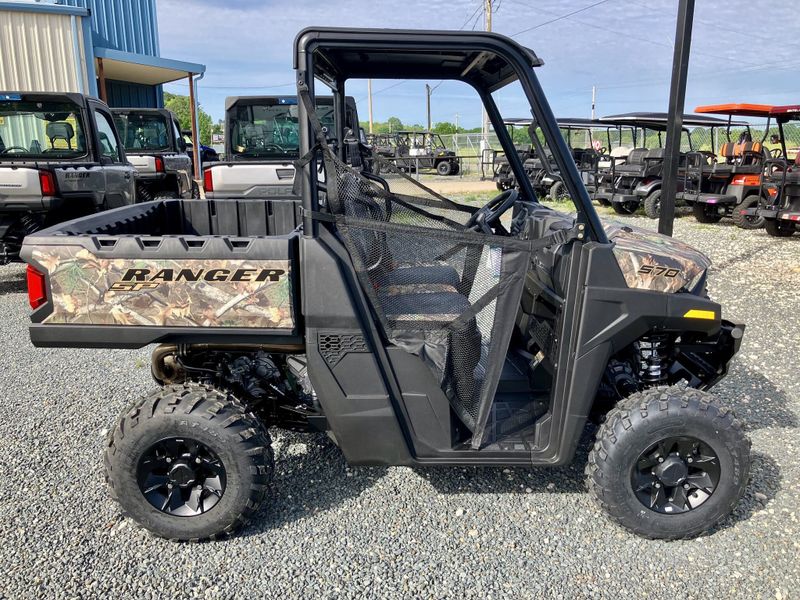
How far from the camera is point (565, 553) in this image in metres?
2.74

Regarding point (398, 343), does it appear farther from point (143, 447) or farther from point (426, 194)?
point (143, 447)

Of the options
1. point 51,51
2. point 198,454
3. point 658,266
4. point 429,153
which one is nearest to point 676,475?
point 658,266

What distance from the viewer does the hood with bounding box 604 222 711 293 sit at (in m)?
2.61

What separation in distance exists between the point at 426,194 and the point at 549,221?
2.04 feet

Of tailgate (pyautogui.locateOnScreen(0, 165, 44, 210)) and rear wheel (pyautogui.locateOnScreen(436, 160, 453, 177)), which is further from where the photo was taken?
rear wheel (pyautogui.locateOnScreen(436, 160, 453, 177))

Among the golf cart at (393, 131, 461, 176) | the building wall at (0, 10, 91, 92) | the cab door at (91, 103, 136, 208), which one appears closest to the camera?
the cab door at (91, 103, 136, 208)

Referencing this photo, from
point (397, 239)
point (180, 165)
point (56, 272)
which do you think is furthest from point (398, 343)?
point (180, 165)

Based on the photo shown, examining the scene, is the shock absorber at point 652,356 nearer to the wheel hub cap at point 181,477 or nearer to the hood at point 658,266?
the hood at point 658,266

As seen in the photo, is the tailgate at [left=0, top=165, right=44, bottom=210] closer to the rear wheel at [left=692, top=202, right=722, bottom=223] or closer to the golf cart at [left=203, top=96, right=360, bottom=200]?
the golf cart at [left=203, top=96, right=360, bottom=200]

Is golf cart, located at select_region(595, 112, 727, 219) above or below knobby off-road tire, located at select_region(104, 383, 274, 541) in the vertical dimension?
above

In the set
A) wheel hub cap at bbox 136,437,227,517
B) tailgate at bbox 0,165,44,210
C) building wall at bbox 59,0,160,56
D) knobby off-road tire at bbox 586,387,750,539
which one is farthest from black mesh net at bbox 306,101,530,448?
building wall at bbox 59,0,160,56

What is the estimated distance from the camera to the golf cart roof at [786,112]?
10539 mm

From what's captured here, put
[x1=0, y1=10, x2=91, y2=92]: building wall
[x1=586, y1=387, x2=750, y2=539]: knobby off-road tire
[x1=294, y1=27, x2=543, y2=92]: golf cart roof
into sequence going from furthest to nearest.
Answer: [x1=0, y1=10, x2=91, y2=92]: building wall, [x1=586, y1=387, x2=750, y2=539]: knobby off-road tire, [x1=294, y1=27, x2=543, y2=92]: golf cart roof

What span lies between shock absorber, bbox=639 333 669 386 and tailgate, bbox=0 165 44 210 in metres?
6.32
